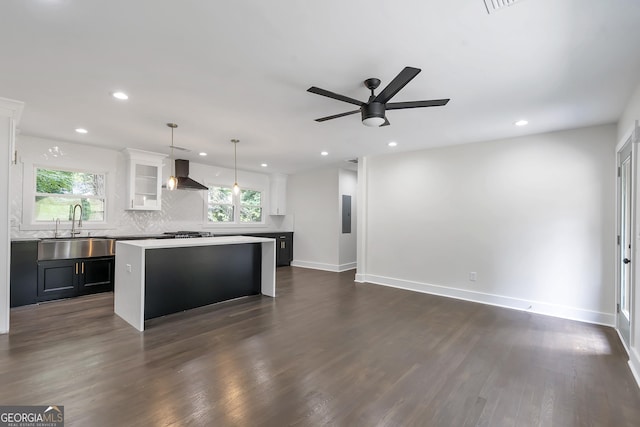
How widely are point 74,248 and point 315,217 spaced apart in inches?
187

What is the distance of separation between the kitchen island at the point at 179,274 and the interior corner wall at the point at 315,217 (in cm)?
273

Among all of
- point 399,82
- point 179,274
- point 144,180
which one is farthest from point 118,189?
point 399,82

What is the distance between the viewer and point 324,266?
741cm

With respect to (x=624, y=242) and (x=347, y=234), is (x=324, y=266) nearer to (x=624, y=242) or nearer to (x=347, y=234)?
(x=347, y=234)

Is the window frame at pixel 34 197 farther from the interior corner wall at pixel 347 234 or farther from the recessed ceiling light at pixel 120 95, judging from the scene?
the interior corner wall at pixel 347 234

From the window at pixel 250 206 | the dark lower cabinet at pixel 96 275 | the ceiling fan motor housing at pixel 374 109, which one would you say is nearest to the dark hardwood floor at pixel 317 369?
the dark lower cabinet at pixel 96 275

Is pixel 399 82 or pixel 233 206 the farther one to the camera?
pixel 233 206

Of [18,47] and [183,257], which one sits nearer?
[18,47]

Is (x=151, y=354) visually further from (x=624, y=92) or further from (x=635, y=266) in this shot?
(x=624, y=92)

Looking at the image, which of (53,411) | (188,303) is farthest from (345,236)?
(53,411)

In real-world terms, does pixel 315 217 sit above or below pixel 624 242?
above

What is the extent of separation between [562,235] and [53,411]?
215 inches

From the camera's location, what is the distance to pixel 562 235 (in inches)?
160

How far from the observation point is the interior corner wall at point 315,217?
7.31 meters
